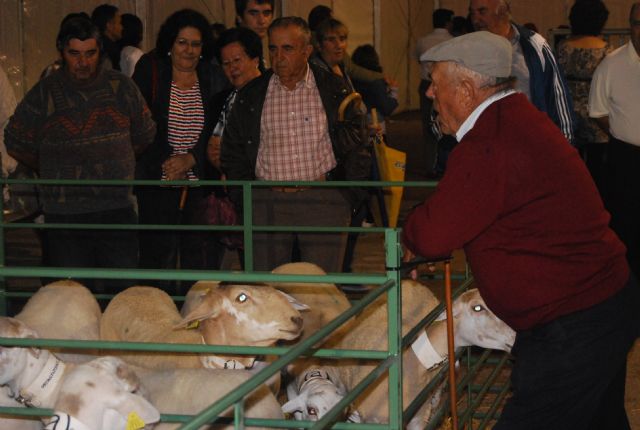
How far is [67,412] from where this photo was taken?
339 centimetres

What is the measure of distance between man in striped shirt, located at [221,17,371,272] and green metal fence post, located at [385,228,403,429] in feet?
8.65

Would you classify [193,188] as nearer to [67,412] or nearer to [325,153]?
[325,153]

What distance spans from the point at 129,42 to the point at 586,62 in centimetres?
381

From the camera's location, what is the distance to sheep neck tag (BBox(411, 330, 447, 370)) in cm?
438

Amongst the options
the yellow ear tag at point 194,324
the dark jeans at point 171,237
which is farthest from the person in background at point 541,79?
the yellow ear tag at point 194,324

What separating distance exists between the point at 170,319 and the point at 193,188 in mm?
1569

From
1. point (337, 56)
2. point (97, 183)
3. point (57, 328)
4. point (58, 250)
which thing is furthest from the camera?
point (337, 56)

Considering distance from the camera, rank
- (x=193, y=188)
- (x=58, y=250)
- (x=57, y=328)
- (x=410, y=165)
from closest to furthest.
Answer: (x=57, y=328)
(x=58, y=250)
(x=193, y=188)
(x=410, y=165)

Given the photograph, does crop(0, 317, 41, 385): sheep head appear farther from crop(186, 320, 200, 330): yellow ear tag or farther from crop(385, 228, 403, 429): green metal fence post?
crop(385, 228, 403, 429): green metal fence post

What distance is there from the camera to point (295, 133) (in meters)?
5.90

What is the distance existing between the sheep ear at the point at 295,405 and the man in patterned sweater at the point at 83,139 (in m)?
2.00

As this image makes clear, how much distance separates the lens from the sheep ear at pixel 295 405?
14.4 ft

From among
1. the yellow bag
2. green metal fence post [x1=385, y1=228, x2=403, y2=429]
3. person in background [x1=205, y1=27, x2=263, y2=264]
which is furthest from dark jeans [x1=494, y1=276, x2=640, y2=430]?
the yellow bag

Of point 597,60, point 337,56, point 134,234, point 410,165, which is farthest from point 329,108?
point 410,165
